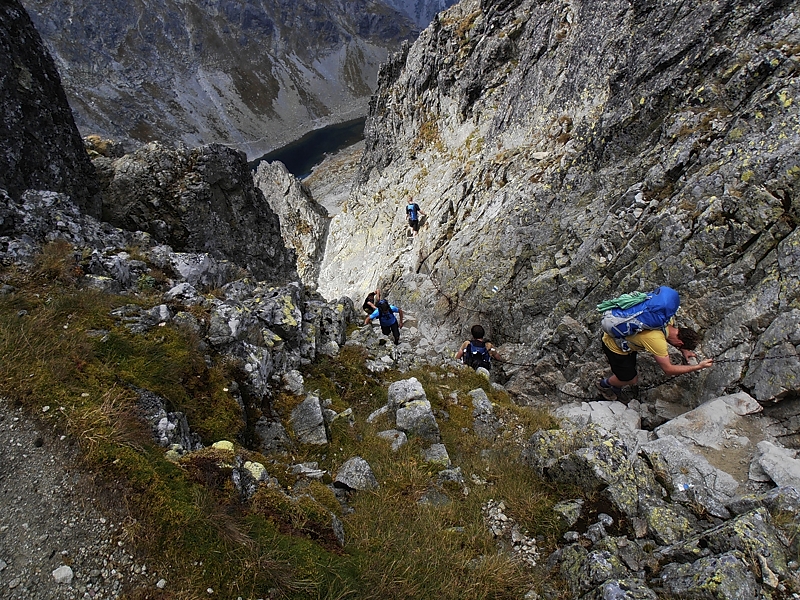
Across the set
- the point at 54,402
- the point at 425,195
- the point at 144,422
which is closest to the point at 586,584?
the point at 144,422

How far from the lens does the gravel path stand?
3707 millimetres

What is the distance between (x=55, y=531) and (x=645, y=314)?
9.49 metres

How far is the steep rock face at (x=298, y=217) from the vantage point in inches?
1762

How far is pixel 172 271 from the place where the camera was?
1259 cm

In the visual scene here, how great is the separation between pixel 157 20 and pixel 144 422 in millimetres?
253546

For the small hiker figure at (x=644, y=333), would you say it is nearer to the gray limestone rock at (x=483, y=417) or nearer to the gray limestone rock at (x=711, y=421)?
the gray limestone rock at (x=711, y=421)

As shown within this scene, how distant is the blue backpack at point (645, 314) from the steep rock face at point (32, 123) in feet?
52.6

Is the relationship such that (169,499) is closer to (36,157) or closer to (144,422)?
(144,422)

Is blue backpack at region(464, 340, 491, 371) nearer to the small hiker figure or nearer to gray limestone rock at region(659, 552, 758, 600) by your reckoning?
the small hiker figure

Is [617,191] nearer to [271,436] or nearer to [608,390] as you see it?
[608,390]

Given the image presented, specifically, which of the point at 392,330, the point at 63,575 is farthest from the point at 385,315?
the point at 63,575

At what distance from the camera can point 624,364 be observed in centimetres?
980

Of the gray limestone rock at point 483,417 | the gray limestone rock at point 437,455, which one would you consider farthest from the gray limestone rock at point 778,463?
the gray limestone rock at point 437,455

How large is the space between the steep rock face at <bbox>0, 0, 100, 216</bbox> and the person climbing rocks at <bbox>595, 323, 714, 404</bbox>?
1651cm
